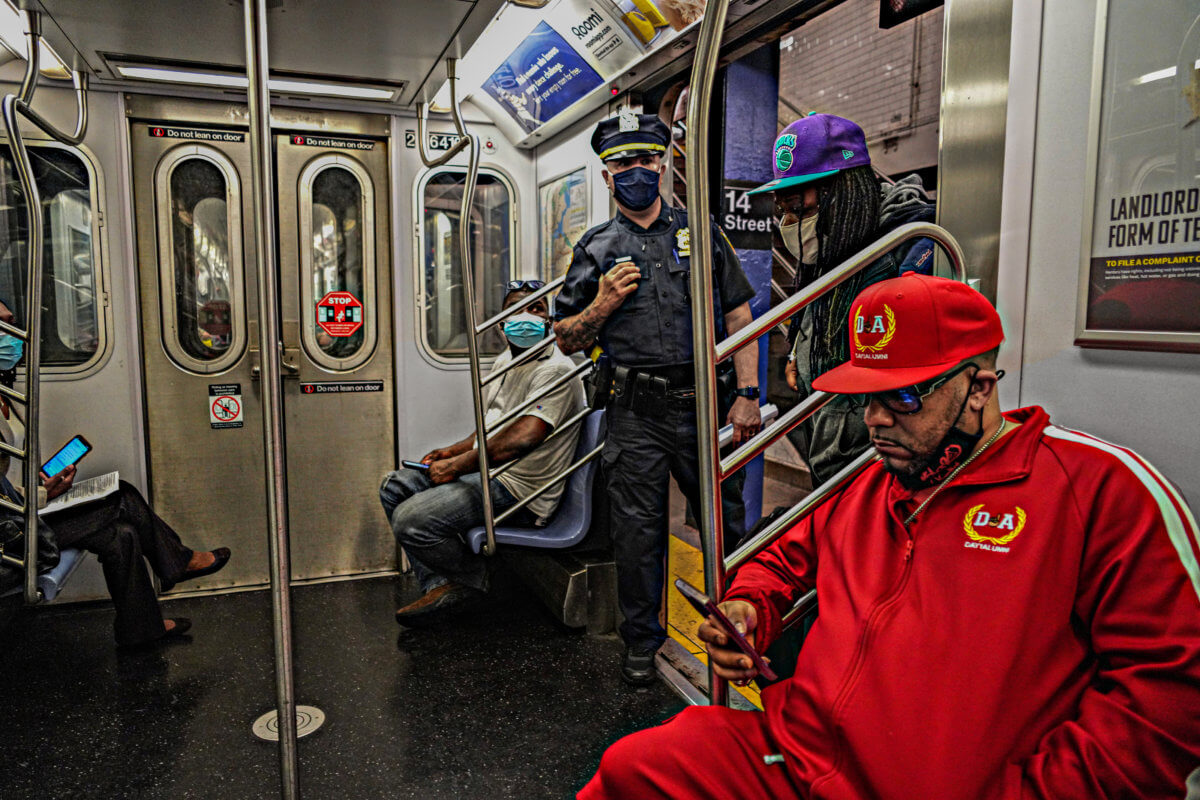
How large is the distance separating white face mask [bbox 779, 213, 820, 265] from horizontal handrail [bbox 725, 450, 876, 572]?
69cm

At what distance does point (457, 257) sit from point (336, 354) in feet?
3.05

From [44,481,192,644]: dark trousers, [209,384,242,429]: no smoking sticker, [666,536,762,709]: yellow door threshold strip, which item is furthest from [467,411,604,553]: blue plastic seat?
[209,384,242,429]: no smoking sticker

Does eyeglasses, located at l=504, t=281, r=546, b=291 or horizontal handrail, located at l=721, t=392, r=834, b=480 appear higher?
eyeglasses, located at l=504, t=281, r=546, b=291

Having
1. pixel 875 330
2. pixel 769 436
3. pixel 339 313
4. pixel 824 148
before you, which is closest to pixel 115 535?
pixel 339 313

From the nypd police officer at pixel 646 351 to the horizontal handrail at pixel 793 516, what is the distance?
1138 millimetres

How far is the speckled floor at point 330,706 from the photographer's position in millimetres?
2689

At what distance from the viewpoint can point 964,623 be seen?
50.8 inches

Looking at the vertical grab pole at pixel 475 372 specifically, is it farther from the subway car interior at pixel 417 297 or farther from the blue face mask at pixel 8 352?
the blue face mask at pixel 8 352

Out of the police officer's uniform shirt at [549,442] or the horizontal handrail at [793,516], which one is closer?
the horizontal handrail at [793,516]

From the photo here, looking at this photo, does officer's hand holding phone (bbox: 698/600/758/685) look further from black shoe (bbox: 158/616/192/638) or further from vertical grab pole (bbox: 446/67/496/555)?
black shoe (bbox: 158/616/192/638)

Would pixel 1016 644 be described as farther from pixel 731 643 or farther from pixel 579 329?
pixel 579 329

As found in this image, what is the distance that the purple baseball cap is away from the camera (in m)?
2.19

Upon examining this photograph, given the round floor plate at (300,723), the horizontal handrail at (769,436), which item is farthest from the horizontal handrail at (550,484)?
the horizontal handrail at (769,436)

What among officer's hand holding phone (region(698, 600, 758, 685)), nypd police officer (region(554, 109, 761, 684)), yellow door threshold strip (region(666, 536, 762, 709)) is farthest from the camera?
yellow door threshold strip (region(666, 536, 762, 709))
